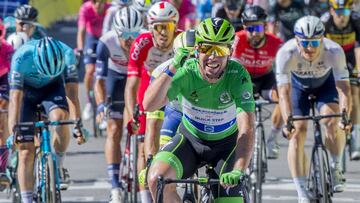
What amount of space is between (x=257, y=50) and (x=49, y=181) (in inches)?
158

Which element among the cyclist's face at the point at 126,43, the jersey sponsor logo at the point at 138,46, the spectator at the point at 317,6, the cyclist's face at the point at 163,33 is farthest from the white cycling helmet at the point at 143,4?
the spectator at the point at 317,6

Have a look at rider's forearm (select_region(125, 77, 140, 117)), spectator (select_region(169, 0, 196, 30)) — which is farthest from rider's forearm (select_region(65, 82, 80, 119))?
spectator (select_region(169, 0, 196, 30))

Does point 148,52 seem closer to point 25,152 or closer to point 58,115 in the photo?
point 58,115

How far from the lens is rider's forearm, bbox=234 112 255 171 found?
9.73 meters

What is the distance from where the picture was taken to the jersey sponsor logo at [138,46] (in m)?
13.3

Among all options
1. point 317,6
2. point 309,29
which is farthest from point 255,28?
point 317,6

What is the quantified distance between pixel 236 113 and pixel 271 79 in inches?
196

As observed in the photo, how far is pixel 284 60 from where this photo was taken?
13469 mm

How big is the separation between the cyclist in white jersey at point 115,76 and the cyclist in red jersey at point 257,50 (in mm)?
1208

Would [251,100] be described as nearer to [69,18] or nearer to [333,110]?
[333,110]

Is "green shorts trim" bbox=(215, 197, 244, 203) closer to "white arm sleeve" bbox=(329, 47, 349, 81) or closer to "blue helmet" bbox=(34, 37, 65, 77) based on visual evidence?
"blue helmet" bbox=(34, 37, 65, 77)

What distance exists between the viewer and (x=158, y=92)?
9844 mm

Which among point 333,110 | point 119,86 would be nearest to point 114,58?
point 119,86

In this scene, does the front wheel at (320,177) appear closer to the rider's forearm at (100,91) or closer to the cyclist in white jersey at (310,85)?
the cyclist in white jersey at (310,85)
